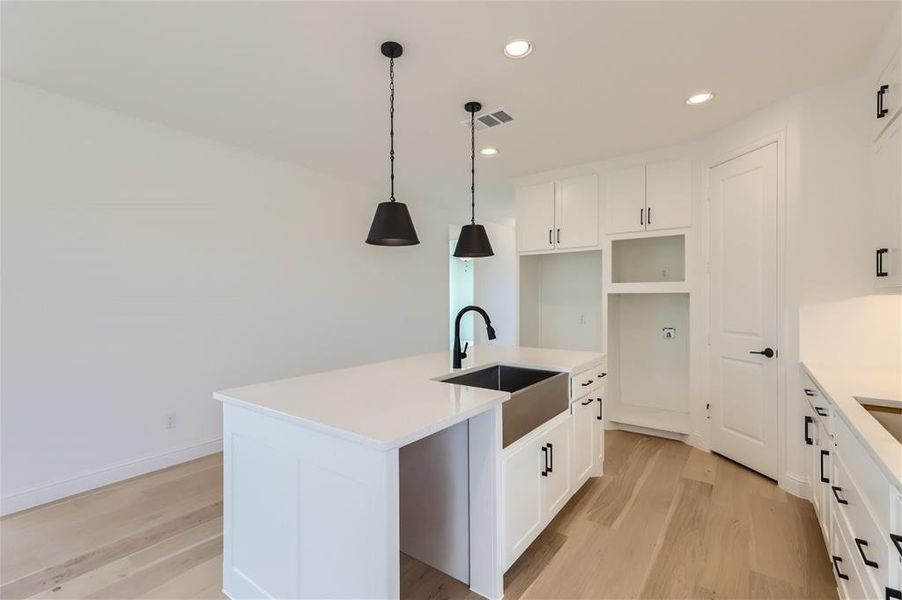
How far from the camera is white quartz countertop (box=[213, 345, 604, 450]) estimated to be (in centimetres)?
131

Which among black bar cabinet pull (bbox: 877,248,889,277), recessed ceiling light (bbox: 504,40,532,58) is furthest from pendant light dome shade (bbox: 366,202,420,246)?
black bar cabinet pull (bbox: 877,248,889,277)

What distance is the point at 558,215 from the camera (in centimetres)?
418

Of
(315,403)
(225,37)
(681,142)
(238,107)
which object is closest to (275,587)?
(315,403)

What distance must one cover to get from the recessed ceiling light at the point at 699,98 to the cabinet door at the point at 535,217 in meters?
1.63

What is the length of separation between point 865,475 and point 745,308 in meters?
1.91

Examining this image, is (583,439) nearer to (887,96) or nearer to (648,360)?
(648,360)

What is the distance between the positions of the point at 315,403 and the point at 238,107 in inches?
89.7

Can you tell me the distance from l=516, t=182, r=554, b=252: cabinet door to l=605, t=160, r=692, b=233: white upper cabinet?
60cm

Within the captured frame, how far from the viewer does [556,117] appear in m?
2.92

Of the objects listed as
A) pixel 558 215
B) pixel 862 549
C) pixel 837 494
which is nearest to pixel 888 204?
pixel 837 494

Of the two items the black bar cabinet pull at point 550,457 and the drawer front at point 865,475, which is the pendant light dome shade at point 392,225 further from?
the drawer front at point 865,475

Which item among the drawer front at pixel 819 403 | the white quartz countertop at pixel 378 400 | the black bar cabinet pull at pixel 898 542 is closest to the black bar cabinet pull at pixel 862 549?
the black bar cabinet pull at pixel 898 542

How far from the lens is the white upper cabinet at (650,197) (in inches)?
137

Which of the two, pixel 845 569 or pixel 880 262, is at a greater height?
pixel 880 262
